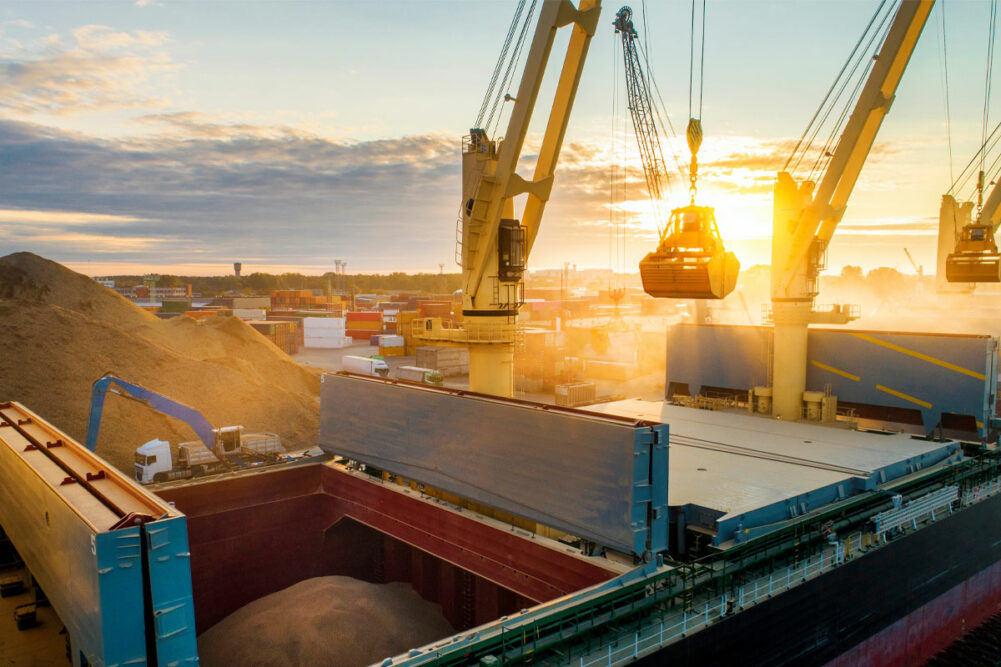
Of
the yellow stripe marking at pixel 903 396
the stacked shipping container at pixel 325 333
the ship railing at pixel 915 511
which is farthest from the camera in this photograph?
the stacked shipping container at pixel 325 333

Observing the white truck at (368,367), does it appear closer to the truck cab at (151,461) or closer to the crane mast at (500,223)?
the truck cab at (151,461)

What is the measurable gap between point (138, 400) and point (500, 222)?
15.8m

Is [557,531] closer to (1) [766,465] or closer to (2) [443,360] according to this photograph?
(1) [766,465]

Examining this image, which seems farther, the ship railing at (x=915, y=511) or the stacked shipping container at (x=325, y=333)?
the stacked shipping container at (x=325, y=333)

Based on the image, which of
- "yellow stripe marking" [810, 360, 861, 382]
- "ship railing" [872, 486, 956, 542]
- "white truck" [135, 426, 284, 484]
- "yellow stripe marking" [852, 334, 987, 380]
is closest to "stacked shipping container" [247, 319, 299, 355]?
"white truck" [135, 426, 284, 484]

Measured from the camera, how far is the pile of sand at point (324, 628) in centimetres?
1268

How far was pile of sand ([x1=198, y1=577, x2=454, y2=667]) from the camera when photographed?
41.6 feet

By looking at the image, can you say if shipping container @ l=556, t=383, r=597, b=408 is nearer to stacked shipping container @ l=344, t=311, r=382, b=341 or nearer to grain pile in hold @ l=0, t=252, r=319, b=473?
grain pile in hold @ l=0, t=252, r=319, b=473

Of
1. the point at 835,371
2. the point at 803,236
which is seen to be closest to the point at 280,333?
the point at 803,236

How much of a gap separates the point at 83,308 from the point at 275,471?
33.1 meters

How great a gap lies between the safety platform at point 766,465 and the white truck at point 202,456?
51.2 ft

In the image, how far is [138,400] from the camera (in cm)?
2406

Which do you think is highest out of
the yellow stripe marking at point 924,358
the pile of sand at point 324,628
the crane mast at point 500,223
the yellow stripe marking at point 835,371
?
the crane mast at point 500,223

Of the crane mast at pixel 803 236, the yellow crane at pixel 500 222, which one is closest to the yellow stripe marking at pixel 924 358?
the crane mast at pixel 803 236
